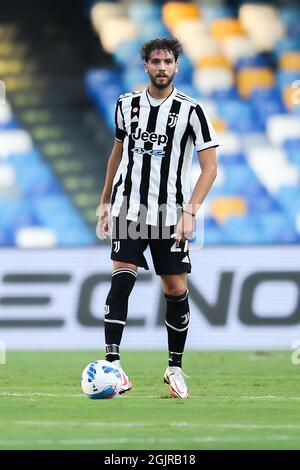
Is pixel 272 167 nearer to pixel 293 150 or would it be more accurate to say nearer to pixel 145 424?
pixel 293 150

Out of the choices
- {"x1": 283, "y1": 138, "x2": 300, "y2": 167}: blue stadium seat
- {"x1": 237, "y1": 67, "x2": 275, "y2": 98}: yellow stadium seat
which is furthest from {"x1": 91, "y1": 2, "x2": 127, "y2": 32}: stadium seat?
{"x1": 283, "y1": 138, "x2": 300, "y2": 167}: blue stadium seat

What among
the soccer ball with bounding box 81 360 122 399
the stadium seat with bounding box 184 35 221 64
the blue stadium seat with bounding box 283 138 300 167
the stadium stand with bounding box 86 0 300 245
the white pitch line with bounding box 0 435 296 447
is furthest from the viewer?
the stadium seat with bounding box 184 35 221 64

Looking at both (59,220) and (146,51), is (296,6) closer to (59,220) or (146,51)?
(59,220)

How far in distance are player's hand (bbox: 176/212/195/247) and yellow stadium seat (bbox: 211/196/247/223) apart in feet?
23.1

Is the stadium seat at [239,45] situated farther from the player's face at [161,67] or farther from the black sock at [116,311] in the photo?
the black sock at [116,311]

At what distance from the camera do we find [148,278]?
10430 millimetres

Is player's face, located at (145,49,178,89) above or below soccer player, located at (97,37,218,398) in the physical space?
above

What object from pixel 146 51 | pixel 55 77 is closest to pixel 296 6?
pixel 55 77

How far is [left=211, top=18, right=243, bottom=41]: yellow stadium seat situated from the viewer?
45.4 ft

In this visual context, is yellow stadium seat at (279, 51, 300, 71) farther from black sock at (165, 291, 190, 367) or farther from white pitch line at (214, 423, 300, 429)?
white pitch line at (214, 423, 300, 429)

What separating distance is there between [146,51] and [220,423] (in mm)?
2134

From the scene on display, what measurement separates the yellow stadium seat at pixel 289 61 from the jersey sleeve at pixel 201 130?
25.7ft

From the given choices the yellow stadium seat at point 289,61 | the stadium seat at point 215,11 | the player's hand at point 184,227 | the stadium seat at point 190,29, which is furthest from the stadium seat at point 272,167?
the player's hand at point 184,227

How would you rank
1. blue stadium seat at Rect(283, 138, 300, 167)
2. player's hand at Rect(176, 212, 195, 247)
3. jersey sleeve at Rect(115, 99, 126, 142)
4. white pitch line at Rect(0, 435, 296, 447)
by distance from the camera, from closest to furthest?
white pitch line at Rect(0, 435, 296, 447) → player's hand at Rect(176, 212, 195, 247) → jersey sleeve at Rect(115, 99, 126, 142) → blue stadium seat at Rect(283, 138, 300, 167)
